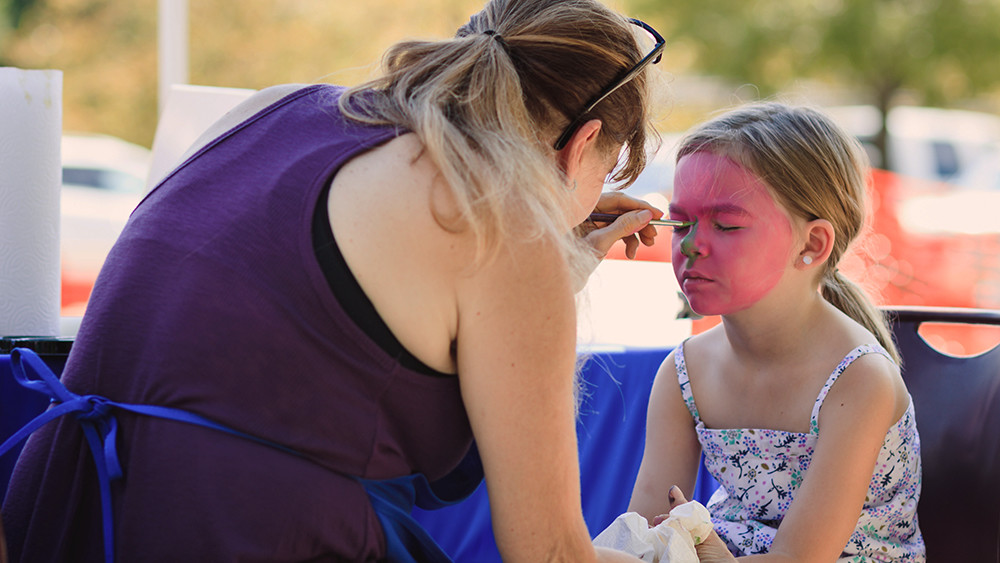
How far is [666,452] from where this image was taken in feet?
5.92

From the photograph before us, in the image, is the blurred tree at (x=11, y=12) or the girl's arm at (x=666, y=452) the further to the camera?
the blurred tree at (x=11, y=12)

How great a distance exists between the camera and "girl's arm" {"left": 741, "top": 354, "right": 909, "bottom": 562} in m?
1.47

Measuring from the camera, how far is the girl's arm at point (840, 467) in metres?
1.47

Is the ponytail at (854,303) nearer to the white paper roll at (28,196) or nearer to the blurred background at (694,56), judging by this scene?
the white paper roll at (28,196)

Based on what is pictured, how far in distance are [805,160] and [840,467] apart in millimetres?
563

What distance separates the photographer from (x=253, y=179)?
1.13 m

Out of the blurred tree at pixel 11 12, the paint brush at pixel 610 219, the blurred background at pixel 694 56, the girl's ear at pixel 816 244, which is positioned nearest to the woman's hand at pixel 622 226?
the paint brush at pixel 610 219

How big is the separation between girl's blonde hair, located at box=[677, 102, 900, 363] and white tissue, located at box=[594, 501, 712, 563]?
24.2 inches

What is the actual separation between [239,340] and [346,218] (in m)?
0.18

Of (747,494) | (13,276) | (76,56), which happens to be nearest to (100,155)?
(76,56)

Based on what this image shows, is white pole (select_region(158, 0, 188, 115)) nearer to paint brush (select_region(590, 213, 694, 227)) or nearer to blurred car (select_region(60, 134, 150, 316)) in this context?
blurred car (select_region(60, 134, 150, 316))

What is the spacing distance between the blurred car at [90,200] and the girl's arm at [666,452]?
12.4 ft

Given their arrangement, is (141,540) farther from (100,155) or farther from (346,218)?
(100,155)

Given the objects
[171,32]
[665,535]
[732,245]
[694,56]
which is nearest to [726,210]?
[732,245]
